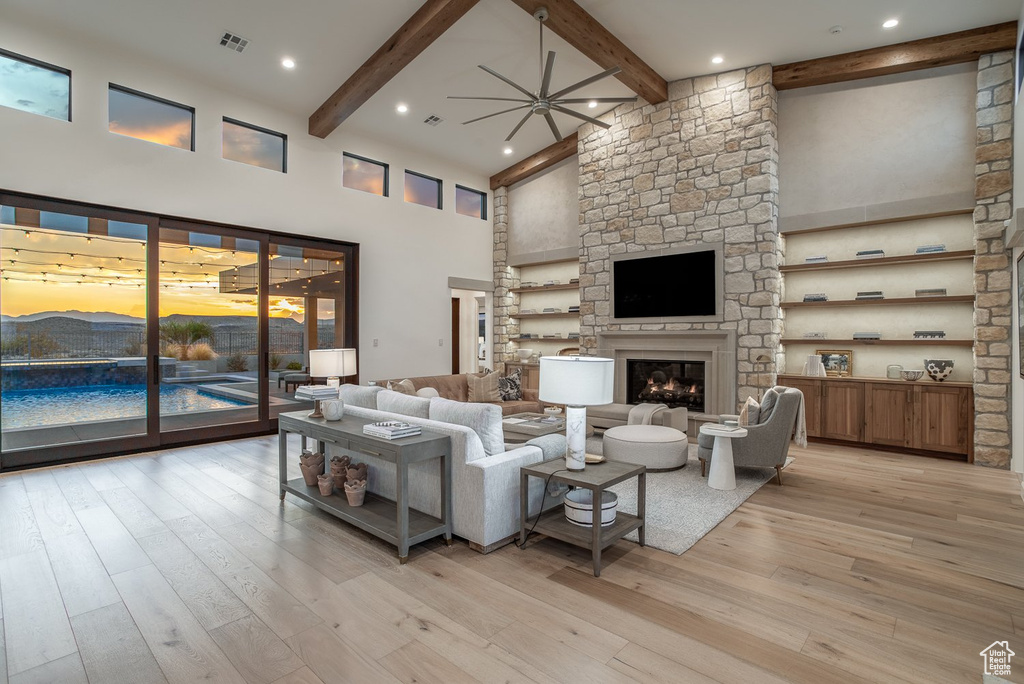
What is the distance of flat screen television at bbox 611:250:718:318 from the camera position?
21.3 ft

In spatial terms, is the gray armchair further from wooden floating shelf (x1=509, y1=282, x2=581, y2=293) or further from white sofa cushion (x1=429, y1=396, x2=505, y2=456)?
wooden floating shelf (x1=509, y1=282, x2=581, y2=293)

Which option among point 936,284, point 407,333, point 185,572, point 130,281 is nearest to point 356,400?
point 185,572

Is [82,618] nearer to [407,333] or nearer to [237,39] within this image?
[237,39]

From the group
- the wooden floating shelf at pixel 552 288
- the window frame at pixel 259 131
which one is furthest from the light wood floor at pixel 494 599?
the wooden floating shelf at pixel 552 288

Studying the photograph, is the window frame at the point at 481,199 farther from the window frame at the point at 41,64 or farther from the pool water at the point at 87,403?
the window frame at the point at 41,64

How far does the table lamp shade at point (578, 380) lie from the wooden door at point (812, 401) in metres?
4.29

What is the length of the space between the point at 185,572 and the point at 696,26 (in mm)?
6524

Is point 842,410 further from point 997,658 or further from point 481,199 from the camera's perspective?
point 481,199

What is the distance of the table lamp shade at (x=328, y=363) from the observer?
4.32 m

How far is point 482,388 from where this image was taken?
668 centimetres

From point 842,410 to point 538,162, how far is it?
5923 millimetres

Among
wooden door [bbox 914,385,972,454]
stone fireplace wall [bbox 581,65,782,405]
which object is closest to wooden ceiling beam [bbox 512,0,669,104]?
stone fireplace wall [bbox 581,65,782,405]

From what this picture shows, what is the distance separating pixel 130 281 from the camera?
5.39 meters

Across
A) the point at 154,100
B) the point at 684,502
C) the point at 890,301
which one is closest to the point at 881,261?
the point at 890,301
